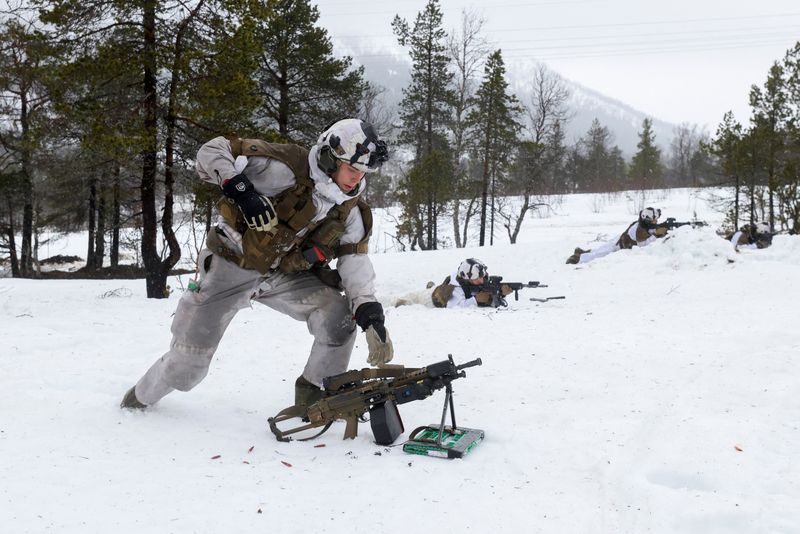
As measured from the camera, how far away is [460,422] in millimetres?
3520

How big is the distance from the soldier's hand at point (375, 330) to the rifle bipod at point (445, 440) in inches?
19.7

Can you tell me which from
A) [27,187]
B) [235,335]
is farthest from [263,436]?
[27,187]

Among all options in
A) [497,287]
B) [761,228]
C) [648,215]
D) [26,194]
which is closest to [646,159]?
[761,228]

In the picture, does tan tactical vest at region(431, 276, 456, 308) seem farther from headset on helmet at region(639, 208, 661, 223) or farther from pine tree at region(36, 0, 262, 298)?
headset on helmet at region(639, 208, 661, 223)

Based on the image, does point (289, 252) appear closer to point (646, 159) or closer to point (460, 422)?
point (460, 422)

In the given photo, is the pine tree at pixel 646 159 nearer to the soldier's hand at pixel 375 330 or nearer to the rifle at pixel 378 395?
the soldier's hand at pixel 375 330

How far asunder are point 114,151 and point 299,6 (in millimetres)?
9615

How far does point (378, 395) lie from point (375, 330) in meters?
0.41

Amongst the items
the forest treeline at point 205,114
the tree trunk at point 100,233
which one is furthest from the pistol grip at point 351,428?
the tree trunk at point 100,233

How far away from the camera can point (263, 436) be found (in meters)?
3.36

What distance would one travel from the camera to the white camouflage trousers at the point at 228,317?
3418mm

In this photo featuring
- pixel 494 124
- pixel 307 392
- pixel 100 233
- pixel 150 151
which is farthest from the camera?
pixel 494 124

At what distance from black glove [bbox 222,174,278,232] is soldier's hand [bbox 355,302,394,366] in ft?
2.40

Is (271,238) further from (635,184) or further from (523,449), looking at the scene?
(635,184)
